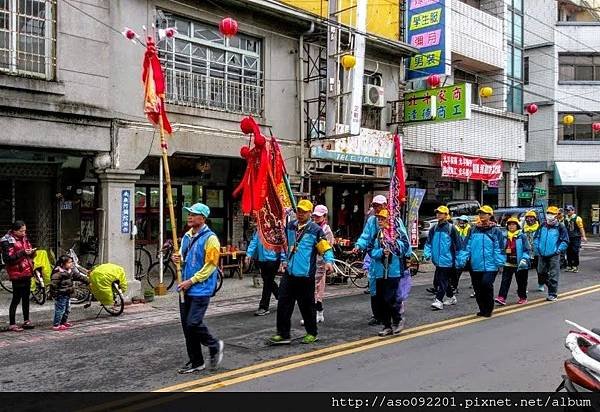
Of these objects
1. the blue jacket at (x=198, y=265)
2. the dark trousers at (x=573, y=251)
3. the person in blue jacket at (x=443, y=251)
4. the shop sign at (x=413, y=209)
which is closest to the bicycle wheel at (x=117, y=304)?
the blue jacket at (x=198, y=265)

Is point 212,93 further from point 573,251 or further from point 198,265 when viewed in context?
point 573,251

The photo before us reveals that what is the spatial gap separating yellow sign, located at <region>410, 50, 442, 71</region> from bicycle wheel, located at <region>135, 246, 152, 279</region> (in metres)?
10.5

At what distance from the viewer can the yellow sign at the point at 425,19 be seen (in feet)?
60.4

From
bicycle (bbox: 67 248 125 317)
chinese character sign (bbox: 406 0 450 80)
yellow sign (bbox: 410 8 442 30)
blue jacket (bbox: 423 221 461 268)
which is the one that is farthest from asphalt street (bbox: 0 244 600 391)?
yellow sign (bbox: 410 8 442 30)

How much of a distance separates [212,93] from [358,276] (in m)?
5.41

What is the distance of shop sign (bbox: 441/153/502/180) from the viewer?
67.1 feet

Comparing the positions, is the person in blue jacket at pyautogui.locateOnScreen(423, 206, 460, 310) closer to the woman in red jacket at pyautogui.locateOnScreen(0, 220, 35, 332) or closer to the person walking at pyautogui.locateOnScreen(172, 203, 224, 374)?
the person walking at pyautogui.locateOnScreen(172, 203, 224, 374)

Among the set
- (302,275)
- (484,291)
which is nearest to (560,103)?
(484,291)

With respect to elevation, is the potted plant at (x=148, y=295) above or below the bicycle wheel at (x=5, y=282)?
below

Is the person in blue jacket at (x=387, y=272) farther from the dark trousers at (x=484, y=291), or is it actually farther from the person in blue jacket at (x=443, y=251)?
the person in blue jacket at (x=443, y=251)

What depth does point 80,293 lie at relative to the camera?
10.8 metres

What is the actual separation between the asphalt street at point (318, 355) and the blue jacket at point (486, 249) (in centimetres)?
86
